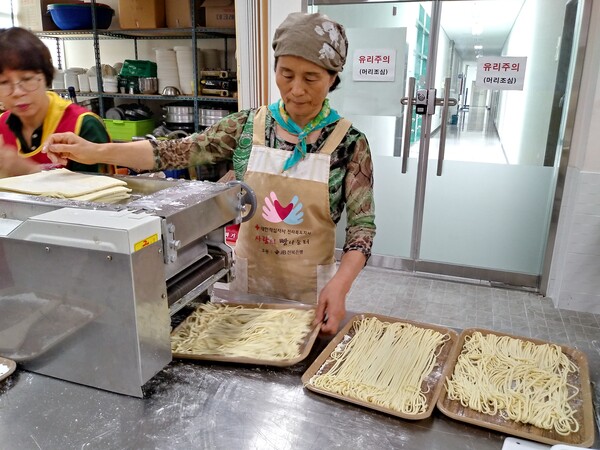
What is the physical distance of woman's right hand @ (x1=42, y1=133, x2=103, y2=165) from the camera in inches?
53.6

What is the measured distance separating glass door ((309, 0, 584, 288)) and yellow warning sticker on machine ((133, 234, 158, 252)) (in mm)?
2987

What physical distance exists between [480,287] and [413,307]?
68 centimetres

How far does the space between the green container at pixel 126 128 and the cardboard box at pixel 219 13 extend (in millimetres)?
1079

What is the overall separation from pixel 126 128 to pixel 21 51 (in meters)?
3.13

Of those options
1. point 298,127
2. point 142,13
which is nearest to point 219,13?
point 142,13

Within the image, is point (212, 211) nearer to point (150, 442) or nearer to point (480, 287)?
point (150, 442)

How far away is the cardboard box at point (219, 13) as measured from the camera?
415 cm

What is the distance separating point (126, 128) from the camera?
4.52m

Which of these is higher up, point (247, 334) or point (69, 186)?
point (69, 186)

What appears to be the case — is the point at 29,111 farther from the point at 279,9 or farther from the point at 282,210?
the point at 279,9

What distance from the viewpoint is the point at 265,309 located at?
1.34 metres

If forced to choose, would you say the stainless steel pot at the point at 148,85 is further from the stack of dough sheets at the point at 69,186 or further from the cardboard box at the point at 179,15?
the stack of dough sheets at the point at 69,186

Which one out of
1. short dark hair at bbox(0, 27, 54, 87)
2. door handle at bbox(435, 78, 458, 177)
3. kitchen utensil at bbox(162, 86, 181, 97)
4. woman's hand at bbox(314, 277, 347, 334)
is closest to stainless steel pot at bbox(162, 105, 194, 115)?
kitchen utensil at bbox(162, 86, 181, 97)

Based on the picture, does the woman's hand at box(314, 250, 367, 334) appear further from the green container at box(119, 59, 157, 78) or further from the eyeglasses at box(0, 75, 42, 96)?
the green container at box(119, 59, 157, 78)
